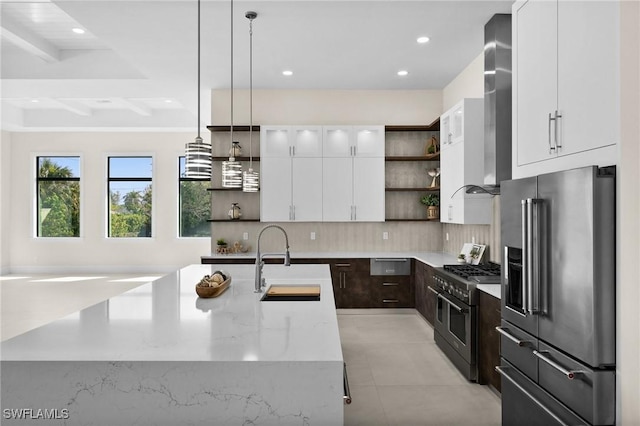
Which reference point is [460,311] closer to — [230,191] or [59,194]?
[230,191]

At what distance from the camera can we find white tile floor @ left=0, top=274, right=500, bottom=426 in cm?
310

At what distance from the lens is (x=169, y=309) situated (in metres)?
2.48

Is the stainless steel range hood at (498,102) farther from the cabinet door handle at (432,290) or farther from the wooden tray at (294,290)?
the wooden tray at (294,290)

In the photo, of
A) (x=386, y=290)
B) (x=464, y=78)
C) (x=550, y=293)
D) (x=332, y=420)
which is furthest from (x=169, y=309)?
(x=464, y=78)

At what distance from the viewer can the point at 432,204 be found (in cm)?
620

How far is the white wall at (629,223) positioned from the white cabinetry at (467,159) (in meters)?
2.59

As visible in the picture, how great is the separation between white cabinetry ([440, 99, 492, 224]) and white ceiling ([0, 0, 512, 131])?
723 millimetres

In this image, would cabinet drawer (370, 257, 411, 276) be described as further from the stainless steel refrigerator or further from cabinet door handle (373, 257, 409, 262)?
the stainless steel refrigerator

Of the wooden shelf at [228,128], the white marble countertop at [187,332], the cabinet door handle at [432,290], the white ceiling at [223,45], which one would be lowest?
the cabinet door handle at [432,290]

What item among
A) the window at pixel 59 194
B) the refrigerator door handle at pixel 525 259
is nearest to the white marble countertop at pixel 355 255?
the refrigerator door handle at pixel 525 259

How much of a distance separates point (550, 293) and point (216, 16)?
136 inches

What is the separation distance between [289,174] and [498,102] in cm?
307

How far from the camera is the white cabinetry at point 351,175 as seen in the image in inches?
243

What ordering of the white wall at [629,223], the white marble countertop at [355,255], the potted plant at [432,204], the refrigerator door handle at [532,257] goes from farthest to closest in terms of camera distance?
the potted plant at [432,204] < the white marble countertop at [355,255] < the refrigerator door handle at [532,257] < the white wall at [629,223]
